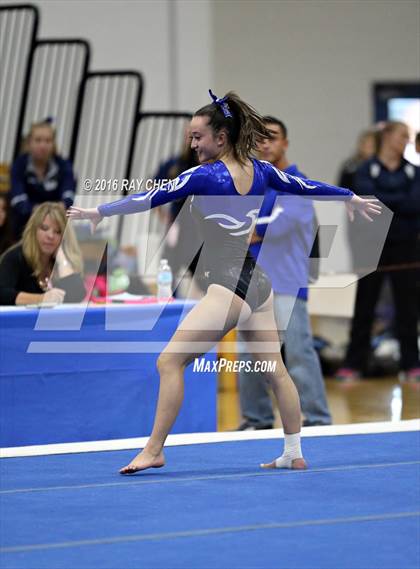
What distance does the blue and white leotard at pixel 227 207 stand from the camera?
388 centimetres

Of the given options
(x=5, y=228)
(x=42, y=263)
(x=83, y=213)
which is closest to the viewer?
(x=83, y=213)

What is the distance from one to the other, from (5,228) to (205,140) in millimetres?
2797

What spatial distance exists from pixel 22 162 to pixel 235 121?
3.28 meters

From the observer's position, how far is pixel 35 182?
711 centimetres

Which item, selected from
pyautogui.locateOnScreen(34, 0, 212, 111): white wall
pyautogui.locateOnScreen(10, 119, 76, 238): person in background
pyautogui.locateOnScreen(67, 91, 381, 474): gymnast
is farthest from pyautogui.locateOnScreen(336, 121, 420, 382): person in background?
pyautogui.locateOnScreen(67, 91, 381, 474): gymnast

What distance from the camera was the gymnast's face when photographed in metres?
3.94

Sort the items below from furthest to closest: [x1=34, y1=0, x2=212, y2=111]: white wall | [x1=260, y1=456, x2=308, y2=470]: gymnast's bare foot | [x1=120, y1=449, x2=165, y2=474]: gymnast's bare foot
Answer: [x1=34, y1=0, x2=212, y2=111]: white wall
[x1=260, y1=456, x2=308, y2=470]: gymnast's bare foot
[x1=120, y1=449, x2=165, y2=474]: gymnast's bare foot

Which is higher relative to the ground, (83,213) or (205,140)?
(205,140)

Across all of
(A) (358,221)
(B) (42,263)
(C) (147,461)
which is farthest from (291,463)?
(A) (358,221)

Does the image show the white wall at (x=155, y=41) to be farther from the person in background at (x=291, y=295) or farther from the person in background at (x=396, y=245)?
the person in background at (x=291, y=295)

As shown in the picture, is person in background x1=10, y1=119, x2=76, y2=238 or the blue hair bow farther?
person in background x1=10, y1=119, x2=76, y2=238

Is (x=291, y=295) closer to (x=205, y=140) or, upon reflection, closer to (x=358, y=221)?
(x=205, y=140)

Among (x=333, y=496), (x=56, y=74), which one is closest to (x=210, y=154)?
(x=333, y=496)

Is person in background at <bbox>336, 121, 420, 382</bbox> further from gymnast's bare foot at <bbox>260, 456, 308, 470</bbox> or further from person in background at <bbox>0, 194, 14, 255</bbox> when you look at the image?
gymnast's bare foot at <bbox>260, 456, 308, 470</bbox>
